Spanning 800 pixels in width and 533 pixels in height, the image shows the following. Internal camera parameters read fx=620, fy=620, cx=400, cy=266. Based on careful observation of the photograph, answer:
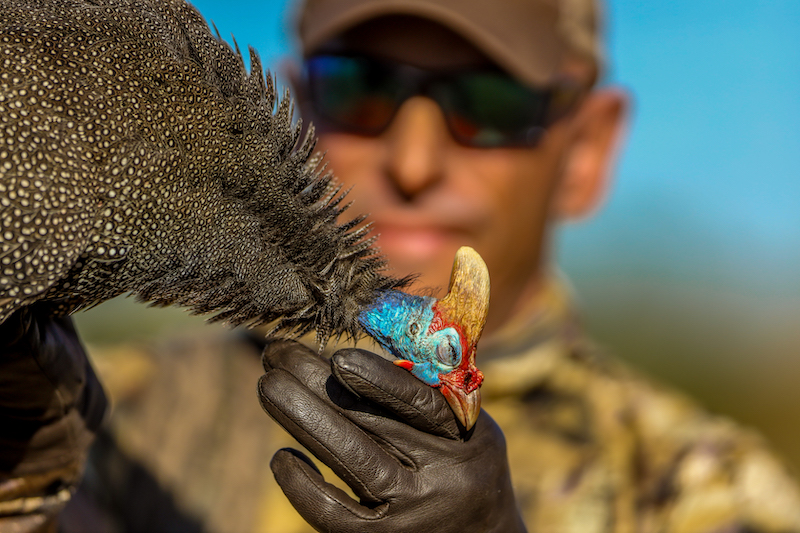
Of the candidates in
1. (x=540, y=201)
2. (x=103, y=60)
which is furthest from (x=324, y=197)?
(x=540, y=201)

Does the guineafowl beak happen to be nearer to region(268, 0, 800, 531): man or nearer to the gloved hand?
the gloved hand

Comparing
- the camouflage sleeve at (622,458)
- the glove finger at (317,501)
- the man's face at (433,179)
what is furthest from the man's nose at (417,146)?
the glove finger at (317,501)

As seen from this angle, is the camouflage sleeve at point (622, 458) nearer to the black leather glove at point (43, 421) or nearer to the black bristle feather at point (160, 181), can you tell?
the black bristle feather at point (160, 181)

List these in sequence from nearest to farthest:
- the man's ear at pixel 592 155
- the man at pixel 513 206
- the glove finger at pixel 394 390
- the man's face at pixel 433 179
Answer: the glove finger at pixel 394 390, the man at pixel 513 206, the man's face at pixel 433 179, the man's ear at pixel 592 155

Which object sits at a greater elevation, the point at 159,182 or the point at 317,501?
the point at 159,182

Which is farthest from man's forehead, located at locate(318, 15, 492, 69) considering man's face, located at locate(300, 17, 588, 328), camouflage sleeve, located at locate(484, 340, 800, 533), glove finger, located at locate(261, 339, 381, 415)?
glove finger, located at locate(261, 339, 381, 415)

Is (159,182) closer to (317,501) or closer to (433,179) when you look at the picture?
(317,501)

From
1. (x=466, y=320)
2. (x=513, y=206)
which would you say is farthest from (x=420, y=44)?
(x=466, y=320)
